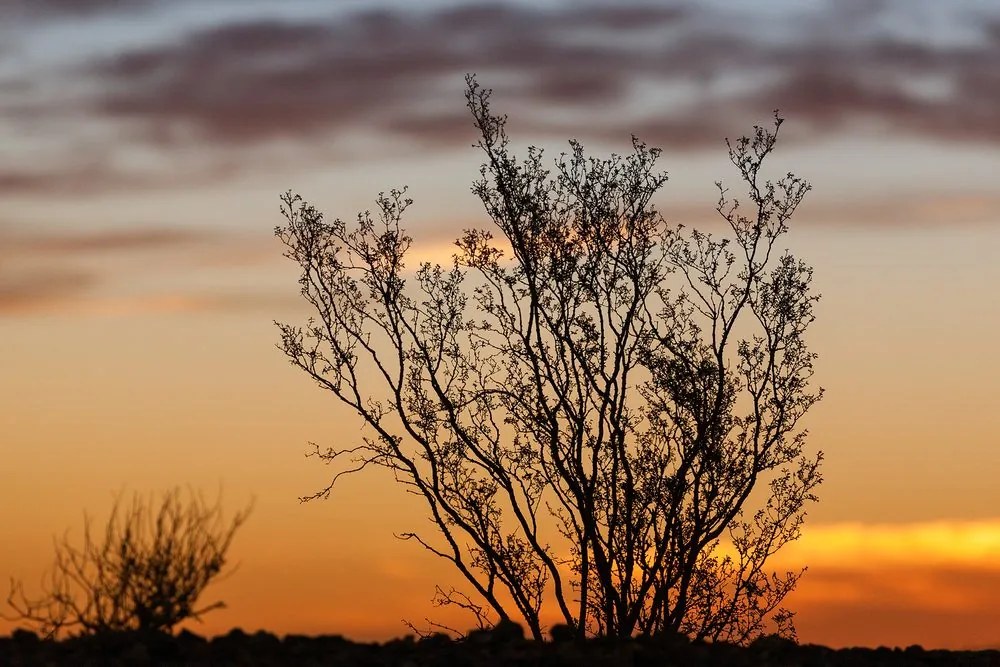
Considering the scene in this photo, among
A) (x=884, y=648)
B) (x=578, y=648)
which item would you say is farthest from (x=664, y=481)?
(x=578, y=648)

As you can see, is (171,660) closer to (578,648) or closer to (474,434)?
(578,648)

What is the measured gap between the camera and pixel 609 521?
834 inches

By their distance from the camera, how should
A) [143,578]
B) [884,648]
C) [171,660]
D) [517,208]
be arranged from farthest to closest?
[517,208] < [884,648] < [143,578] < [171,660]

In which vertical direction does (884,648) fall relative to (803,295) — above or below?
below

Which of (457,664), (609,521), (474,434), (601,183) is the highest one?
(601,183)

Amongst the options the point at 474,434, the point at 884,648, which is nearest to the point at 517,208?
the point at 474,434

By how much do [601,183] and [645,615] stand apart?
6.96 m

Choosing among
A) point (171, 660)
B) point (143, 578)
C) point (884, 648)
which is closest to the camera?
point (171, 660)

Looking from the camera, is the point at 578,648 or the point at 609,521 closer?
the point at 578,648

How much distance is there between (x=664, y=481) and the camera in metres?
21.5

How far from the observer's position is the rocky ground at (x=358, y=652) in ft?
40.0

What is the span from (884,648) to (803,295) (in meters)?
8.09

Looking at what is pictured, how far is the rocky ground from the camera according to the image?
40.0 feet

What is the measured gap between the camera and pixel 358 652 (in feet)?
41.3
